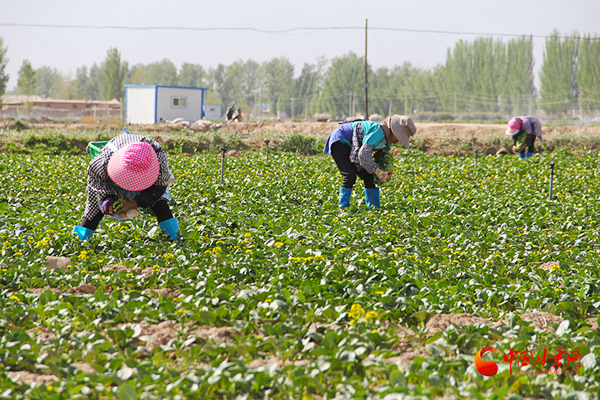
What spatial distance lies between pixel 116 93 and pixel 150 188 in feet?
195

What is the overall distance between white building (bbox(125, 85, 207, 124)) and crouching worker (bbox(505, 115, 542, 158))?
24.7m

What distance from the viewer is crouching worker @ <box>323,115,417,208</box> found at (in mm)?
6707

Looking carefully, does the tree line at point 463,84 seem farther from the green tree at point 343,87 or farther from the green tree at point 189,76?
the green tree at point 189,76

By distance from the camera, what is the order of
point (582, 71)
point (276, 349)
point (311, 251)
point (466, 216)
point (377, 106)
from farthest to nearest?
point (377, 106)
point (582, 71)
point (466, 216)
point (311, 251)
point (276, 349)

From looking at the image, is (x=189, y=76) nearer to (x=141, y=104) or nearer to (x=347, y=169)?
(x=141, y=104)

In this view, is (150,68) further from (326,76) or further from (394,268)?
(394,268)

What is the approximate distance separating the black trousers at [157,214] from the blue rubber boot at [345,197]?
2737 mm

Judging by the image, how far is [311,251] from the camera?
479 cm

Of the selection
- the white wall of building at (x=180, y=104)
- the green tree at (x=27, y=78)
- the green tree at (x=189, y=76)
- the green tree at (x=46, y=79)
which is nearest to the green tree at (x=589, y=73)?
the white wall of building at (x=180, y=104)

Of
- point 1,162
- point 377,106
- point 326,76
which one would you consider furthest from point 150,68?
point 1,162

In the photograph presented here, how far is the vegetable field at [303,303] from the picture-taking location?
261 cm

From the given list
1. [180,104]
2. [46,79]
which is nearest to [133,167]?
[180,104]

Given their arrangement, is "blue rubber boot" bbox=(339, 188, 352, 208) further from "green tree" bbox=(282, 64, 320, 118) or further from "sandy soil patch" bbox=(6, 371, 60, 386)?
"green tree" bbox=(282, 64, 320, 118)

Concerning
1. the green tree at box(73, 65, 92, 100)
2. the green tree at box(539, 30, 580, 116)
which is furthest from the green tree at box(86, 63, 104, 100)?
the green tree at box(539, 30, 580, 116)
